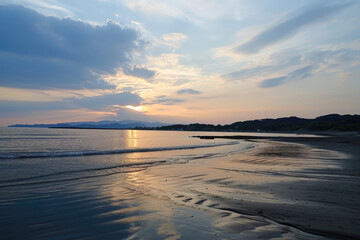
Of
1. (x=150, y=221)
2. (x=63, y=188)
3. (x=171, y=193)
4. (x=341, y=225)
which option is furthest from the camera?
(x=63, y=188)

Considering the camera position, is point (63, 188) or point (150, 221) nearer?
point (150, 221)

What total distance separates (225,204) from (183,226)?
96.4 inches

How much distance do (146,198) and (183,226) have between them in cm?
311

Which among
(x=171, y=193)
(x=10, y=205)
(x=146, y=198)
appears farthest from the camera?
(x=171, y=193)

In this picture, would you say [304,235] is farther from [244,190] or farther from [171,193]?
[171,193]

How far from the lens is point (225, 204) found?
293 inches

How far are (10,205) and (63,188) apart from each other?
259 centimetres

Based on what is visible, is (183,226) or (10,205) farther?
(10,205)

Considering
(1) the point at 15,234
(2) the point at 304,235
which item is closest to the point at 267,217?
(2) the point at 304,235

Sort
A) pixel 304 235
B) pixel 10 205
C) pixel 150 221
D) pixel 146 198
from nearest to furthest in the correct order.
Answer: pixel 304 235
pixel 150 221
pixel 10 205
pixel 146 198

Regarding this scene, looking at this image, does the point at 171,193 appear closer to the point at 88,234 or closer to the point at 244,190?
the point at 244,190

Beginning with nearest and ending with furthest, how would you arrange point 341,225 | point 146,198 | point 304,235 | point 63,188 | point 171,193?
point 304,235
point 341,225
point 146,198
point 171,193
point 63,188

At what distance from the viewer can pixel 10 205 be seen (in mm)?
7301

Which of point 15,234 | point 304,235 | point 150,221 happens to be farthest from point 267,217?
point 15,234
